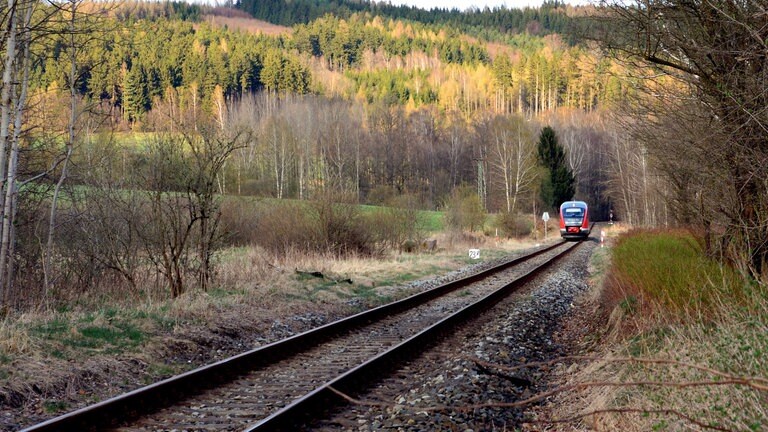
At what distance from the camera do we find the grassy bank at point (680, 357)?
4441mm

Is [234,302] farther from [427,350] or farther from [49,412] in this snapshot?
[49,412]

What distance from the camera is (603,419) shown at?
581cm

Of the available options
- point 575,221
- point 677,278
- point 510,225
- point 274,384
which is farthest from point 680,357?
point 510,225

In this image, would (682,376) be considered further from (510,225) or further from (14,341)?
(510,225)

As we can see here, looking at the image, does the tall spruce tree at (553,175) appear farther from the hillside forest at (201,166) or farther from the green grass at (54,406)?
the green grass at (54,406)

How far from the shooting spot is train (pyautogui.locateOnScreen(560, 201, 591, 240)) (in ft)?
160

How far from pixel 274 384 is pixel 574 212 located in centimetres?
4394

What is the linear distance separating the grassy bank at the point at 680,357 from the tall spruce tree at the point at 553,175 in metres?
62.7

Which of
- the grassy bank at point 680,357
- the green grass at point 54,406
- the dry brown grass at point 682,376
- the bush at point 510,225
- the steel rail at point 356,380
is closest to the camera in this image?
the grassy bank at point 680,357

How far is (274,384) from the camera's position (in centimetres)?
771

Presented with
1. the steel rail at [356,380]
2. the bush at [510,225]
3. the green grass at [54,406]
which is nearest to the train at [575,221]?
the bush at [510,225]

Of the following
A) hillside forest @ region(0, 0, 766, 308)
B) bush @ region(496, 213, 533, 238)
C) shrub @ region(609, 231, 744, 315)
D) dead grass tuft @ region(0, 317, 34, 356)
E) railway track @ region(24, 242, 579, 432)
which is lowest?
bush @ region(496, 213, 533, 238)

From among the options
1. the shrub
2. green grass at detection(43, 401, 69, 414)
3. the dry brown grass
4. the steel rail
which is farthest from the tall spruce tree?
green grass at detection(43, 401, 69, 414)

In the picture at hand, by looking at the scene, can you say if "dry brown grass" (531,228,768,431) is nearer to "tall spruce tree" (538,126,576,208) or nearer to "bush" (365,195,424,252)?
"bush" (365,195,424,252)
